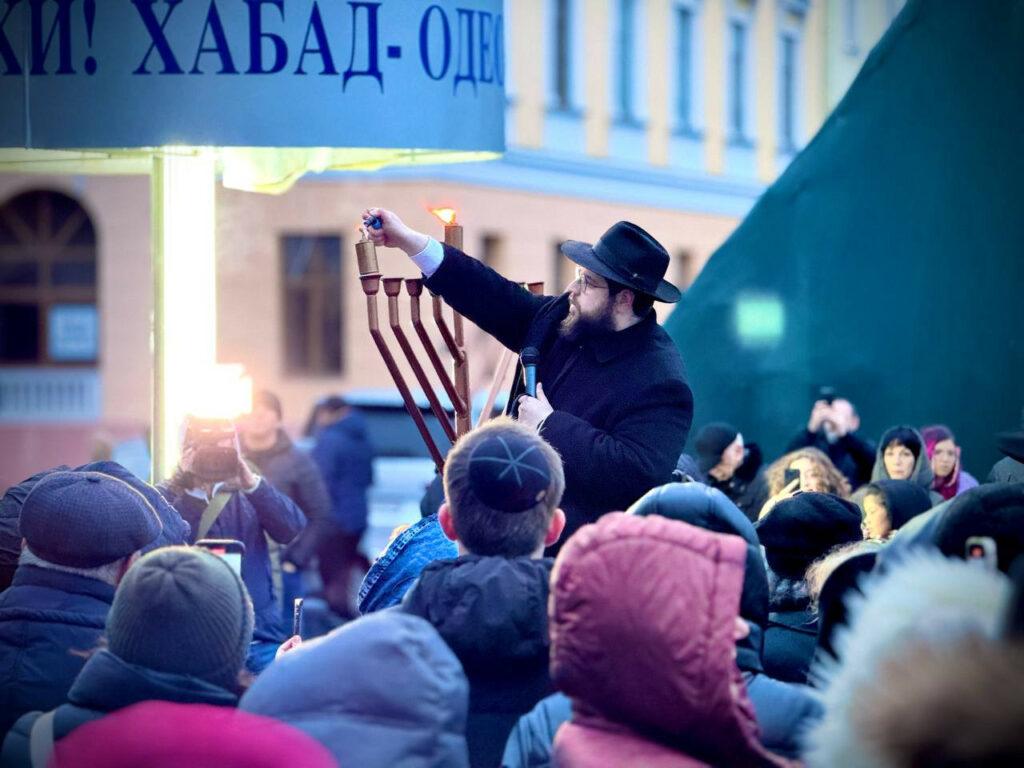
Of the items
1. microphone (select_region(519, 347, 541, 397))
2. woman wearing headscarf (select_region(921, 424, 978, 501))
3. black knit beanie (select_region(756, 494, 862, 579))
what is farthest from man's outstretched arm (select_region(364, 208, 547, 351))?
woman wearing headscarf (select_region(921, 424, 978, 501))

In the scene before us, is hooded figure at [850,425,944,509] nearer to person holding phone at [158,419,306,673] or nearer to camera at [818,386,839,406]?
camera at [818,386,839,406]

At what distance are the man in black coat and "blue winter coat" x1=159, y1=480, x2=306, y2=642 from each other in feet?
4.12

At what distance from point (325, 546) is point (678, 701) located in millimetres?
8847

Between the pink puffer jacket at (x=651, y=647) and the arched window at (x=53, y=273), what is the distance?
2033 cm

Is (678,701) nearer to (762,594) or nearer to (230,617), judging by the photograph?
(762,594)

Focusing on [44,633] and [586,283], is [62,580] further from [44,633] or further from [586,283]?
[586,283]

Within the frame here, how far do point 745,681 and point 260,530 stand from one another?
3093mm

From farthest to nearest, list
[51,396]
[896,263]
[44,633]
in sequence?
1. [51,396]
2. [896,263]
3. [44,633]

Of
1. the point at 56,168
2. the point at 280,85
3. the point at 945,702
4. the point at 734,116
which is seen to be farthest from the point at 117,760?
the point at 734,116

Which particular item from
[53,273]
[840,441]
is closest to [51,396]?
[53,273]

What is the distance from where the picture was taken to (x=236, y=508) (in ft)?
19.4

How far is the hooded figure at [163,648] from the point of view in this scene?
314 cm

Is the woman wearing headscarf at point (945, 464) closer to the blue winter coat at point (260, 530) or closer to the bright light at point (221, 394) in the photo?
the blue winter coat at point (260, 530)

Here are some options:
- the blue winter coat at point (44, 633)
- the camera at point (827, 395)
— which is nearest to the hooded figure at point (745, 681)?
the blue winter coat at point (44, 633)
